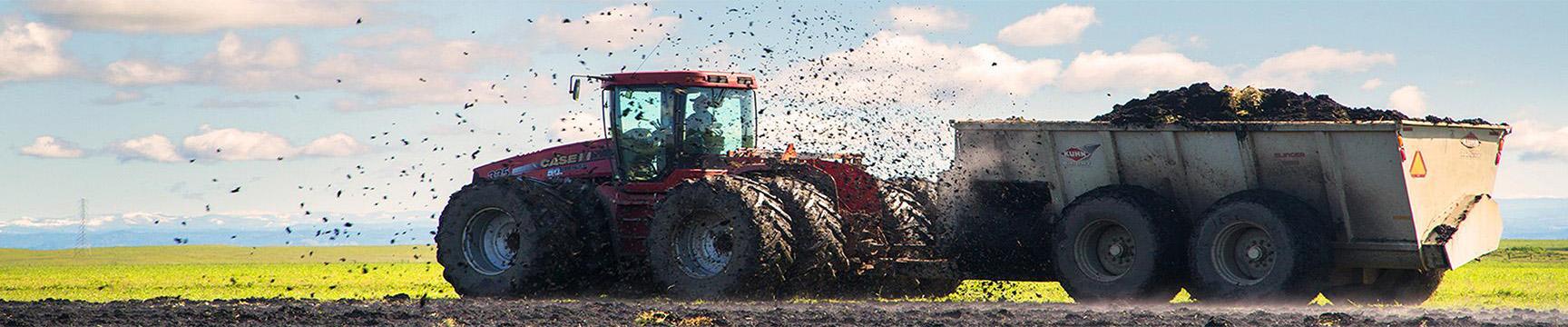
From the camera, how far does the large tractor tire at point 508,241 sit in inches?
701

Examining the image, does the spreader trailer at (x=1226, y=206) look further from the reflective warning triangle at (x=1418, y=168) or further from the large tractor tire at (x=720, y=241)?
the large tractor tire at (x=720, y=241)

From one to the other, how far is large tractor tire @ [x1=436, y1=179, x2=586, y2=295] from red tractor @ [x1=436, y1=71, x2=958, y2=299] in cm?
2

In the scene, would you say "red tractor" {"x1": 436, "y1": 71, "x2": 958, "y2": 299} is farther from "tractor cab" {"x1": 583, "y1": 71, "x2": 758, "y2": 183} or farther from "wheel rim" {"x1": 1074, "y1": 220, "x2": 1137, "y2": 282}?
"wheel rim" {"x1": 1074, "y1": 220, "x2": 1137, "y2": 282}

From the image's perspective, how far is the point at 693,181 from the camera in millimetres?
16719

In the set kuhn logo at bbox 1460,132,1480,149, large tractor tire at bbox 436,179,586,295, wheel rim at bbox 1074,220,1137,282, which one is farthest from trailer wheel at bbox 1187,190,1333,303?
large tractor tire at bbox 436,179,586,295

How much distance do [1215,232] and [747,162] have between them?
5065mm

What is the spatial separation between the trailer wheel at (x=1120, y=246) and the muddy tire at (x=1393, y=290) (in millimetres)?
1485

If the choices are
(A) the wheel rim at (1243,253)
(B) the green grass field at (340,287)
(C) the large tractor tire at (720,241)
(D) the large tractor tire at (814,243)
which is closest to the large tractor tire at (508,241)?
(B) the green grass field at (340,287)

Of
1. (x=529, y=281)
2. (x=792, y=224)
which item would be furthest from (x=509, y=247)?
(x=792, y=224)

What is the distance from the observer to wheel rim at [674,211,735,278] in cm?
1680

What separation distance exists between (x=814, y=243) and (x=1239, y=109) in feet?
13.3

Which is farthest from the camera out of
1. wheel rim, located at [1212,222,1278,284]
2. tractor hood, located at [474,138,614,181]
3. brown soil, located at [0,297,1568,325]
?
tractor hood, located at [474,138,614,181]

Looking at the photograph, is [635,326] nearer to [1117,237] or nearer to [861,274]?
[861,274]

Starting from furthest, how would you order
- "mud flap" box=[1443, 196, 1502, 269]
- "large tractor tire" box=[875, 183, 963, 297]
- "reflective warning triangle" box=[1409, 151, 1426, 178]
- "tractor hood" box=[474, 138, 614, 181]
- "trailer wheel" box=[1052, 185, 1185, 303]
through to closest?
"tractor hood" box=[474, 138, 614, 181] → "large tractor tire" box=[875, 183, 963, 297] → "trailer wheel" box=[1052, 185, 1185, 303] → "mud flap" box=[1443, 196, 1502, 269] → "reflective warning triangle" box=[1409, 151, 1426, 178]
